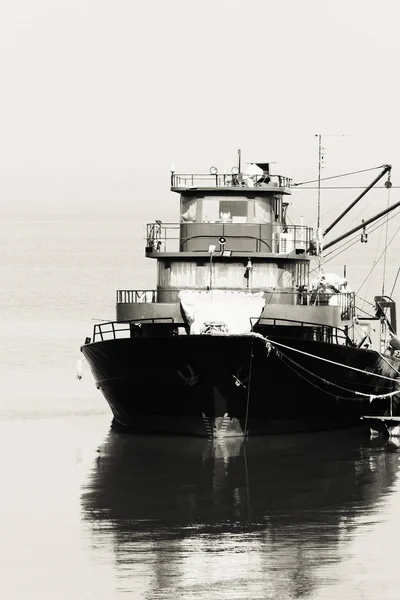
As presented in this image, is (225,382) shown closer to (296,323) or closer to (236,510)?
(296,323)

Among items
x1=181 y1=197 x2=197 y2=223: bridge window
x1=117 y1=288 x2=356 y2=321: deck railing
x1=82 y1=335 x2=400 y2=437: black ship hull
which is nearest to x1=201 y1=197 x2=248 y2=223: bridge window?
x1=181 y1=197 x2=197 y2=223: bridge window

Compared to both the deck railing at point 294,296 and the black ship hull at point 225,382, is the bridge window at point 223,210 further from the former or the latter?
the black ship hull at point 225,382

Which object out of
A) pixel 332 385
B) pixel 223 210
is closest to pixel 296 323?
pixel 332 385

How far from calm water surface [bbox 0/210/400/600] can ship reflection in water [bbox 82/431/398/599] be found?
47 mm

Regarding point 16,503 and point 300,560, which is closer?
point 300,560

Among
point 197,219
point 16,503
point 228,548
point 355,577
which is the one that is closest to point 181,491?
point 16,503

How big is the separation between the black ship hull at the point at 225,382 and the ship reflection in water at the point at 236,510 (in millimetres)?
726

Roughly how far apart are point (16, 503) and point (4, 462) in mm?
8067

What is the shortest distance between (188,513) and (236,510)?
1.37m

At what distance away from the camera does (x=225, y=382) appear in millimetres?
52781

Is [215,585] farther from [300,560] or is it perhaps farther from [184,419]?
[184,419]

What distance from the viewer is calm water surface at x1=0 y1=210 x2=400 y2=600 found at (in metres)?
34.2

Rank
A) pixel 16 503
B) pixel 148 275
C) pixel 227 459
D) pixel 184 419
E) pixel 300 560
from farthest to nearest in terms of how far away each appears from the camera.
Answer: pixel 148 275, pixel 184 419, pixel 227 459, pixel 16 503, pixel 300 560

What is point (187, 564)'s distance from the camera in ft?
117
